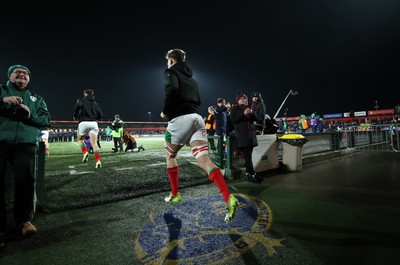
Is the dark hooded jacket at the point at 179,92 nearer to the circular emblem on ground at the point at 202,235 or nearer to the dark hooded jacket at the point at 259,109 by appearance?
the circular emblem on ground at the point at 202,235

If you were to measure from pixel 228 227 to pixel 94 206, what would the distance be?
2.26 m

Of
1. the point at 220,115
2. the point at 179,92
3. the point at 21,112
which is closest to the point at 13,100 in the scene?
the point at 21,112

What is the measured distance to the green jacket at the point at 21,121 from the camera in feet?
7.77

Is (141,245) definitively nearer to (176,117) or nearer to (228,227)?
(228,227)

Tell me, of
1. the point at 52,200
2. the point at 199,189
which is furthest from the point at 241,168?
the point at 52,200

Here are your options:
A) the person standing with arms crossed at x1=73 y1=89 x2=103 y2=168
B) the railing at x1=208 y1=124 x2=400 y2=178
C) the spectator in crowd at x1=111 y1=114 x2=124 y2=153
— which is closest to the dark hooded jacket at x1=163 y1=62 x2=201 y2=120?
the railing at x1=208 y1=124 x2=400 y2=178

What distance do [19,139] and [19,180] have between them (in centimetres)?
48

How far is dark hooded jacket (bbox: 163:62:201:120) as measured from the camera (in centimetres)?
262

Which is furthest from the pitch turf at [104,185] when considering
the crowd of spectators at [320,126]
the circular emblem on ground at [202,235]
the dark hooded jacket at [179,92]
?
the crowd of spectators at [320,126]

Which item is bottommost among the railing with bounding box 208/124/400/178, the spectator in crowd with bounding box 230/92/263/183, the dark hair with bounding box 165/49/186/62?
the railing with bounding box 208/124/400/178

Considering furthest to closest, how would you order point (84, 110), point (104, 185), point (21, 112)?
point (84, 110), point (104, 185), point (21, 112)

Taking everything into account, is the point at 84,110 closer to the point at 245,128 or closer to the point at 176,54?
the point at 176,54

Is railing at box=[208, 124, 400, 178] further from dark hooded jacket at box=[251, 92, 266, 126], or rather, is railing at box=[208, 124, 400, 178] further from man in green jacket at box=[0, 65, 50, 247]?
man in green jacket at box=[0, 65, 50, 247]

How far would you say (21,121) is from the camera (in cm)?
247
